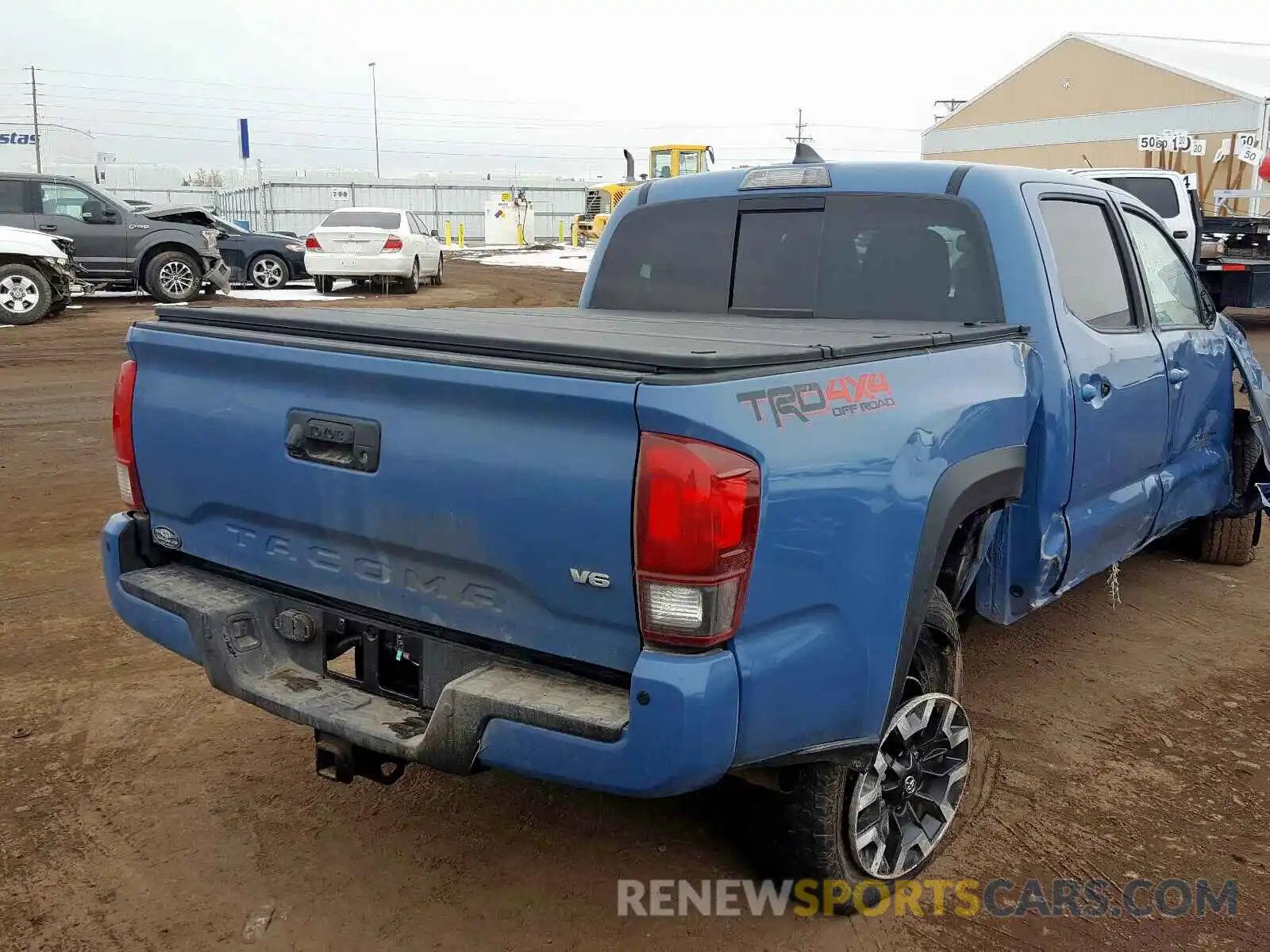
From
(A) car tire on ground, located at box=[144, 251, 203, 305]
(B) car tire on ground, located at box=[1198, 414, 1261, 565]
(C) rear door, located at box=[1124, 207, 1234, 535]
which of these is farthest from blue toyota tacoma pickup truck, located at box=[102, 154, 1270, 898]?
(A) car tire on ground, located at box=[144, 251, 203, 305]

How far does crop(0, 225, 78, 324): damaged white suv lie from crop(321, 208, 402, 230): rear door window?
19.1ft

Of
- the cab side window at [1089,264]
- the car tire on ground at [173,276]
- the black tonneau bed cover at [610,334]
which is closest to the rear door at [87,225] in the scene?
the car tire on ground at [173,276]

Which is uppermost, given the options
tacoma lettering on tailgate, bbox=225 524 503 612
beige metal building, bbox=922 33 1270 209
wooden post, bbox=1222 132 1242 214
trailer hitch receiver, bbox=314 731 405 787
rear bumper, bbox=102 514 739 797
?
beige metal building, bbox=922 33 1270 209

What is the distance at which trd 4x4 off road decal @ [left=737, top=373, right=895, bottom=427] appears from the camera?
2443mm

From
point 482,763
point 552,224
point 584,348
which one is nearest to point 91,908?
point 482,763

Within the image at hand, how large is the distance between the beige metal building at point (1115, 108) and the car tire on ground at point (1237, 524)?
3191 centimetres

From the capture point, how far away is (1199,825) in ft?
11.6

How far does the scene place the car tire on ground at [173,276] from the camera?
59.0 ft

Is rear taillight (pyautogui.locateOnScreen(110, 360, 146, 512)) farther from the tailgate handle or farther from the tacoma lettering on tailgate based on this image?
the tailgate handle

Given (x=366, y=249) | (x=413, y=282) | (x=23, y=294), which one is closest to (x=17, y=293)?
(x=23, y=294)

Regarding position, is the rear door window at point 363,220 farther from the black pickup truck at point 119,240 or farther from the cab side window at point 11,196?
the cab side window at point 11,196

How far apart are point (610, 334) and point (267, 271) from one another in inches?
777

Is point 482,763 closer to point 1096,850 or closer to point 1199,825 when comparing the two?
point 1096,850

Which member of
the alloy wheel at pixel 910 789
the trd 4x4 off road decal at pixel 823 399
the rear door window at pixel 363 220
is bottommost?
the alloy wheel at pixel 910 789
